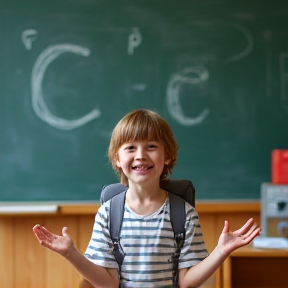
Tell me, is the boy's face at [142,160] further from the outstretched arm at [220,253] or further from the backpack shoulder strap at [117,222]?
the outstretched arm at [220,253]

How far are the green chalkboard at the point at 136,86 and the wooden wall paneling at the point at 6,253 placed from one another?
0.47ft

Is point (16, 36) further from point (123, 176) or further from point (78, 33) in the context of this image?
point (123, 176)

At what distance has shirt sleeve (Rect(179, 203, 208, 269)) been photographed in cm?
159

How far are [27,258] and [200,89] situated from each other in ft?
4.34

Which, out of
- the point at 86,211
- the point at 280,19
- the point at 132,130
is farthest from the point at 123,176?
the point at 280,19

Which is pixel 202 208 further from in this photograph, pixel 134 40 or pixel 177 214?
pixel 177 214

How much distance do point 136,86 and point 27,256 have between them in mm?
1103

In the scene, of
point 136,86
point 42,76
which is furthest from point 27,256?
point 136,86

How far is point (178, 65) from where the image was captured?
2.94 m

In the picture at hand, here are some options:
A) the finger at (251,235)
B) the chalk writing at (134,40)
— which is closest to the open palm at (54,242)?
the finger at (251,235)

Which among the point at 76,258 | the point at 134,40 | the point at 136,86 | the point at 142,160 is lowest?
the point at 76,258

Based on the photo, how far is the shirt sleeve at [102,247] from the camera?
1.60m

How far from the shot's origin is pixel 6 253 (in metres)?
2.95

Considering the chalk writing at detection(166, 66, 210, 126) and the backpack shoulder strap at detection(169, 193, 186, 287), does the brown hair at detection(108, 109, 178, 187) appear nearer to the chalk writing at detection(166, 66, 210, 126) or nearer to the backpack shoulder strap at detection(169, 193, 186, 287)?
the backpack shoulder strap at detection(169, 193, 186, 287)
